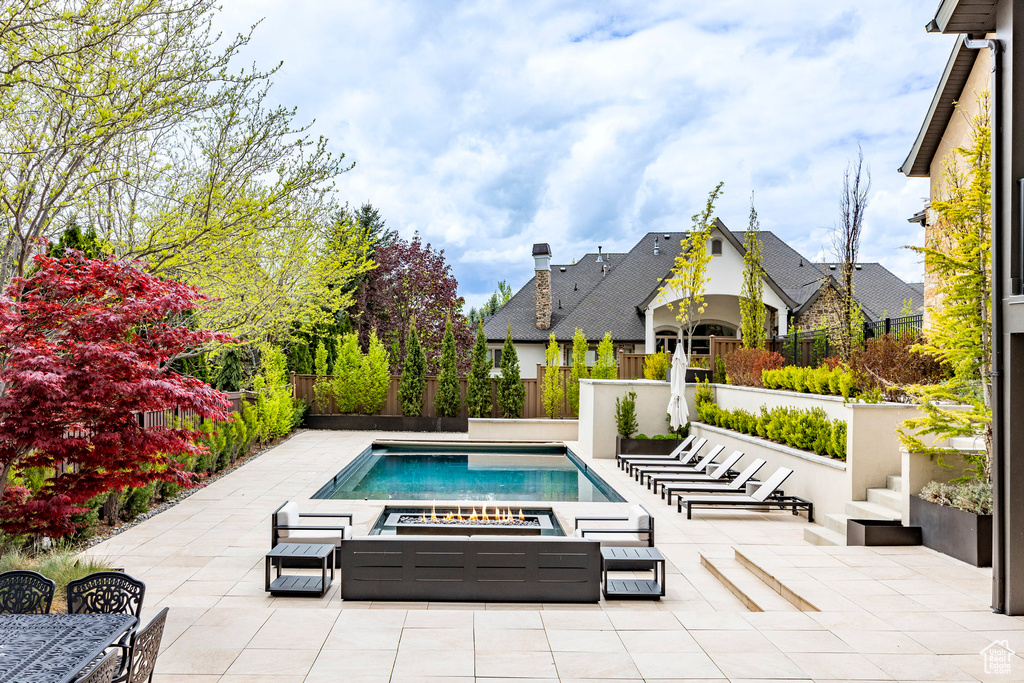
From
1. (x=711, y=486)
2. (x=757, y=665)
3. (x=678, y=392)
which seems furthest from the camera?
(x=678, y=392)

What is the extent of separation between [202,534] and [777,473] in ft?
27.7

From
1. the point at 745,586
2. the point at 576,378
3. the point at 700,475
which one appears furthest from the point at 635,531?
the point at 576,378

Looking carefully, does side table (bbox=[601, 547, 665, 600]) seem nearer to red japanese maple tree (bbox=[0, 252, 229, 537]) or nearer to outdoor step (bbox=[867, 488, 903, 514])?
outdoor step (bbox=[867, 488, 903, 514])

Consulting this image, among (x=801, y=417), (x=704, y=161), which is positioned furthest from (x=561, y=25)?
(x=704, y=161)

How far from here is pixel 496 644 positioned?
4844 mm

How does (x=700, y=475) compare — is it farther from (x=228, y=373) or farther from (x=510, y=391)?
(x=228, y=373)

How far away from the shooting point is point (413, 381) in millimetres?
22141

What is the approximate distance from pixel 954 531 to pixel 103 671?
7.83 m

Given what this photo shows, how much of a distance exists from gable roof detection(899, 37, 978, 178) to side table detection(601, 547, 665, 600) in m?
10.9

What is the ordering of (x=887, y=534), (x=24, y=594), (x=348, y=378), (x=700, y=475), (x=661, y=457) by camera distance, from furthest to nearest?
(x=348, y=378)
(x=661, y=457)
(x=700, y=475)
(x=887, y=534)
(x=24, y=594)

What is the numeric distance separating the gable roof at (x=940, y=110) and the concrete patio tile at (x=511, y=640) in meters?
12.6

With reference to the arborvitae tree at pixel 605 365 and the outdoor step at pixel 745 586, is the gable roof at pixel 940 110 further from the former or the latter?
the outdoor step at pixel 745 586

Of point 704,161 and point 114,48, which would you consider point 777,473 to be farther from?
point 704,161

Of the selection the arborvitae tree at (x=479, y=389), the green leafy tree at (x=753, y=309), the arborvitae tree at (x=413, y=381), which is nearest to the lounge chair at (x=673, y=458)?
the green leafy tree at (x=753, y=309)
